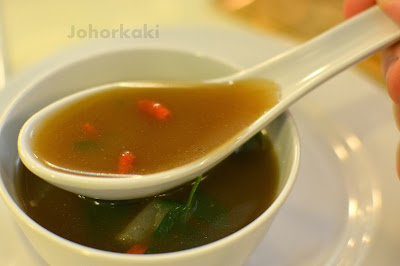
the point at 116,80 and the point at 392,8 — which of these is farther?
the point at 116,80

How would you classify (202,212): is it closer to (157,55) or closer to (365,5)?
(157,55)

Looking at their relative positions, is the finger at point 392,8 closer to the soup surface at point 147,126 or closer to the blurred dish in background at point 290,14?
the soup surface at point 147,126

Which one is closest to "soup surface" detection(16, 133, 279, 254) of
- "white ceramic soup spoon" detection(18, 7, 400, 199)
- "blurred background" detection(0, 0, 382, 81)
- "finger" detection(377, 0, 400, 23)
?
"white ceramic soup spoon" detection(18, 7, 400, 199)

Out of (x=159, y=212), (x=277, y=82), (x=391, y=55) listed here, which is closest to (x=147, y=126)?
(x=159, y=212)

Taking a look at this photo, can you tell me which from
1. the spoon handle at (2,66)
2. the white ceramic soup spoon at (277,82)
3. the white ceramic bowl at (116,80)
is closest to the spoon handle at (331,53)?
the white ceramic soup spoon at (277,82)

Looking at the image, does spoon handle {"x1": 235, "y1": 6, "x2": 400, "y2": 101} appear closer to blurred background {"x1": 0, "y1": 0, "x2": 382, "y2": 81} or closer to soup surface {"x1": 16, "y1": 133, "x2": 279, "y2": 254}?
soup surface {"x1": 16, "y1": 133, "x2": 279, "y2": 254}

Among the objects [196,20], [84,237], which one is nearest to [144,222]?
[84,237]

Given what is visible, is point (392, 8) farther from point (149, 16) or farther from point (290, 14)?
point (149, 16)
